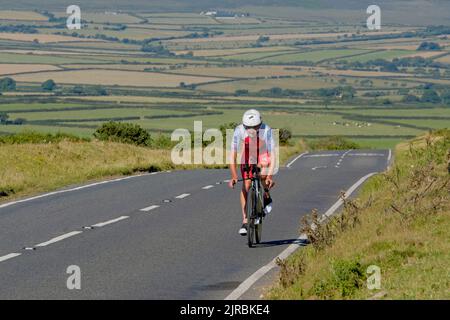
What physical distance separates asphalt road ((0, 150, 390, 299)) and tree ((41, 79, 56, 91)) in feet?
360

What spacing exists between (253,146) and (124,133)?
41.8 meters

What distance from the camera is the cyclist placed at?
14.8 m

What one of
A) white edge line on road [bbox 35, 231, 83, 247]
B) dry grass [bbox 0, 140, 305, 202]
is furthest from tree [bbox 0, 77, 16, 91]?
white edge line on road [bbox 35, 231, 83, 247]

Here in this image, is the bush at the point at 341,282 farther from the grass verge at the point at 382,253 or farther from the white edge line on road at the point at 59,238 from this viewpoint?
the white edge line on road at the point at 59,238

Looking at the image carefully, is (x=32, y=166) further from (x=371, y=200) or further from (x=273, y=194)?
(x=371, y=200)

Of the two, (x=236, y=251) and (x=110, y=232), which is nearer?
(x=236, y=251)

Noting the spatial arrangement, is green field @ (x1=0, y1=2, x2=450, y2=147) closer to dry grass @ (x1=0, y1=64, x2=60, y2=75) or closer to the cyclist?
dry grass @ (x1=0, y1=64, x2=60, y2=75)

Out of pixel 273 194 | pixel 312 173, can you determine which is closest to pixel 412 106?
pixel 312 173

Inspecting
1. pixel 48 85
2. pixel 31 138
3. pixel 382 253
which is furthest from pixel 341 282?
pixel 48 85

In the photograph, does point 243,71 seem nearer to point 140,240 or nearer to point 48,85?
point 48,85

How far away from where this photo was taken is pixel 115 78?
15488cm

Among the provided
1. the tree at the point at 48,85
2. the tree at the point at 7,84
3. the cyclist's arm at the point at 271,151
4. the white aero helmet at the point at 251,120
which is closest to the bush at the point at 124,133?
the cyclist's arm at the point at 271,151

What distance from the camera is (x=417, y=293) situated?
995 cm
